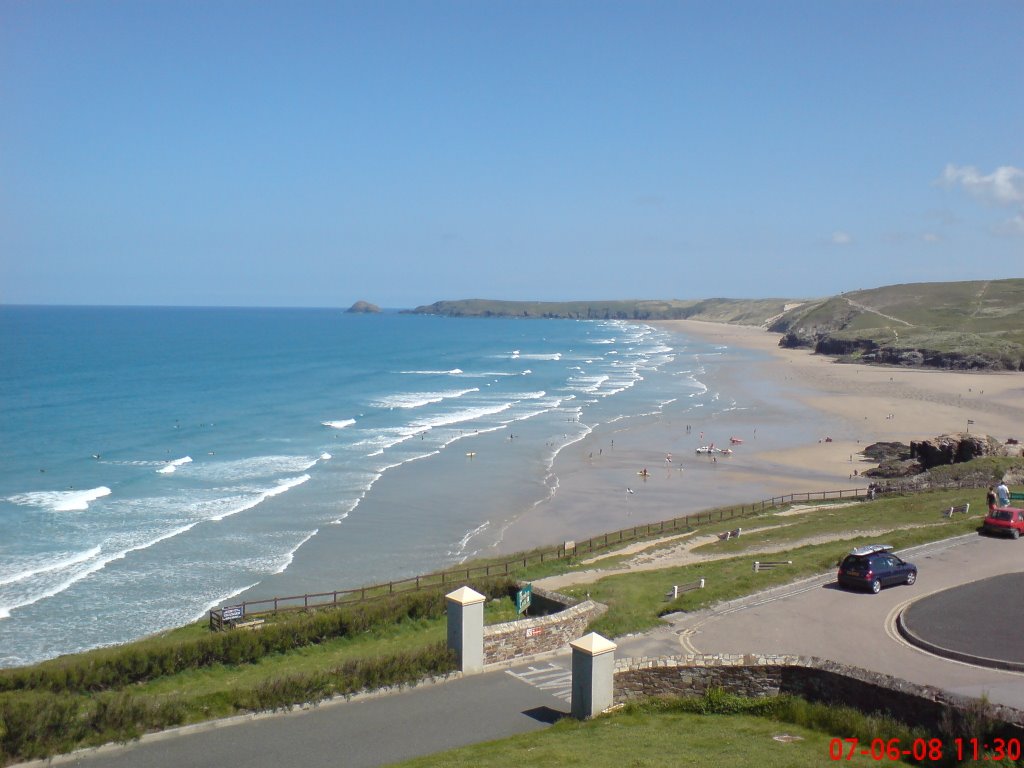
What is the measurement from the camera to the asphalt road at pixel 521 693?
10938 mm

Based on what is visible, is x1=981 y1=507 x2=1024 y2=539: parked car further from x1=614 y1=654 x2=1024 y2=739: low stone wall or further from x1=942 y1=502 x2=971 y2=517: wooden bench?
x1=614 y1=654 x2=1024 y2=739: low stone wall

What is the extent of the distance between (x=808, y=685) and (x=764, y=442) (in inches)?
1833

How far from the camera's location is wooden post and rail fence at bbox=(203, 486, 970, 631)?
20.2 m

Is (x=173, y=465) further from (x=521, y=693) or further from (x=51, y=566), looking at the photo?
(x=521, y=693)

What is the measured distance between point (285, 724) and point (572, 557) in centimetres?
1478

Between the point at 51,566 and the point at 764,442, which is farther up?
the point at 764,442

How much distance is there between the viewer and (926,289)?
169000 mm

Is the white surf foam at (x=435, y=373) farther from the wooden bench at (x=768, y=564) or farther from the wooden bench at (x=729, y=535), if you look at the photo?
the wooden bench at (x=768, y=564)

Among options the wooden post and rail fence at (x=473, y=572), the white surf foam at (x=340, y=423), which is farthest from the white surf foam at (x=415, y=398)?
the wooden post and rail fence at (x=473, y=572)

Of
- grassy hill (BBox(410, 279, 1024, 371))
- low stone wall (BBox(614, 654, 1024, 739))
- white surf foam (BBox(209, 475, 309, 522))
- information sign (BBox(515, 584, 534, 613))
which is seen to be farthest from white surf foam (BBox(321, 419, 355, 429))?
grassy hill (BBox(410, 279, 1024, 371))

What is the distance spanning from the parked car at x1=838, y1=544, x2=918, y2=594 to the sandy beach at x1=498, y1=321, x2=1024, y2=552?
16072 mm

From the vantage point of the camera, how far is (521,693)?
1300 centimetres

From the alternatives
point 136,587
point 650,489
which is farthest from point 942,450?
point 136,587

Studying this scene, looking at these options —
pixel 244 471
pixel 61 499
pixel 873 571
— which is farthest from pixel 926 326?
pixel 873 571
